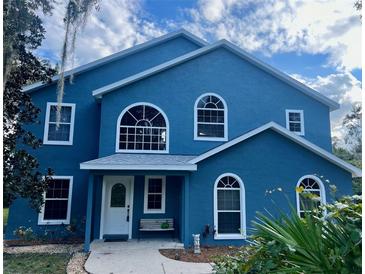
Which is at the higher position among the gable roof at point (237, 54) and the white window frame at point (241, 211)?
the gable roof at point (237, 54)

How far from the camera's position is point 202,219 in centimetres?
997

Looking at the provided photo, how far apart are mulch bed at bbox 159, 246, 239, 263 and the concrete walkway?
0.31 metres

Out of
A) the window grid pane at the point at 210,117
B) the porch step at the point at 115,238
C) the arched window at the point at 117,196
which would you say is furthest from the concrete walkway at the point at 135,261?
the window grid pane at the point at 210,117

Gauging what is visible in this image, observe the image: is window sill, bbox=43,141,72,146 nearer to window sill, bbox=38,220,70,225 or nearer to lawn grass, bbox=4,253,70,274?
window sill, bbox=38,220,70,225

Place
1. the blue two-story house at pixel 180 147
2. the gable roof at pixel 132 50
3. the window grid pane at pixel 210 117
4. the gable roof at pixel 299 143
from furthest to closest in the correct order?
the window grid pane at pixel 210 117 < the gable roof at pixel 132 50 < the gable roof at pixel 299 143 < the blue two-story house at pixel 180 147

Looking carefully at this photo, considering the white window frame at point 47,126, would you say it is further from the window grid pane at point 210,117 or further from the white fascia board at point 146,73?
the window grid pane at point 210,117

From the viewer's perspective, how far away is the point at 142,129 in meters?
11.8

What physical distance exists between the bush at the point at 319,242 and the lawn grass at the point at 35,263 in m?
6.31

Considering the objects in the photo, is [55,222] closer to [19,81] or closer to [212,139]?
[19,81]

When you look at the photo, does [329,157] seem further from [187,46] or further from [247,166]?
[187,46]

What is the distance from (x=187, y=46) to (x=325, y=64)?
291 inches

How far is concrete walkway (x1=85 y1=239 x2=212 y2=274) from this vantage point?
702cm

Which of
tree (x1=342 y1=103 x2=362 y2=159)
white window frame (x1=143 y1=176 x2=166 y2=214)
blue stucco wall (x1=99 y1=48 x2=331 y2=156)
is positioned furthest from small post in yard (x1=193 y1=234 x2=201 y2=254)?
tree (x1=342 y1=103 x2=362 y2=159)

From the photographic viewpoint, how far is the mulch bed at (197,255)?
8.16 meters
